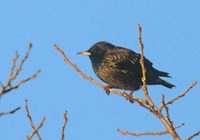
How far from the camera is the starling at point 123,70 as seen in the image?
936cm

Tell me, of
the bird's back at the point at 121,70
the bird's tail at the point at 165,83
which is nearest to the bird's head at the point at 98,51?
the bird's back at the point at 121,70

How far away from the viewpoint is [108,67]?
31.2 ft

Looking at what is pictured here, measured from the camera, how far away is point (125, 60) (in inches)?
379

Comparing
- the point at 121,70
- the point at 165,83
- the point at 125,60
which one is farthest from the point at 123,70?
the point at 165,83

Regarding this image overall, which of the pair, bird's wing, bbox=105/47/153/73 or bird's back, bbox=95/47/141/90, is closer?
bird's back, bbox=95/47/141/90

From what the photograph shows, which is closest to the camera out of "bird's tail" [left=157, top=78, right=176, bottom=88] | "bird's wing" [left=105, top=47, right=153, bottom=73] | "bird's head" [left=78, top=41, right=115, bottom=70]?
"bird's tail" [left=157, top=78, right=176, bottom=88]

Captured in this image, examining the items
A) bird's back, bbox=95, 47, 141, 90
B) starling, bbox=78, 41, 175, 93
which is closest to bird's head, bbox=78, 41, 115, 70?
starling, bbox=78, 41, 175, 93

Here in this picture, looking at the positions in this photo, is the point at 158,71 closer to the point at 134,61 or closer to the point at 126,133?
the point at 134,61

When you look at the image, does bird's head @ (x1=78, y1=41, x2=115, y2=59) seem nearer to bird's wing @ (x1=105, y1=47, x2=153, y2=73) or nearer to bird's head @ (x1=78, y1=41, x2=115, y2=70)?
bird's head @ (x1=78, y1=41, x2=115, y2=70)

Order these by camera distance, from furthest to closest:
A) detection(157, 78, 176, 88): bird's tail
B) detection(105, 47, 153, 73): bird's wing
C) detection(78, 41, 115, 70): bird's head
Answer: detection(78, 41, 115, 70): bird's head < detection(105, 47, 153, 73): bird's wing < detection(157, 78, 176, 88): bird's tail

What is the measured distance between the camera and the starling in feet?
30.7

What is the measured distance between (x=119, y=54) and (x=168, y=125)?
240 inches

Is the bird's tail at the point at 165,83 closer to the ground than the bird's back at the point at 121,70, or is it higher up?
closer to the ground

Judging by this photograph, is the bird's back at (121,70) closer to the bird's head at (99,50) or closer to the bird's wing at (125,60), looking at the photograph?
the bird's wing at (125,60)
